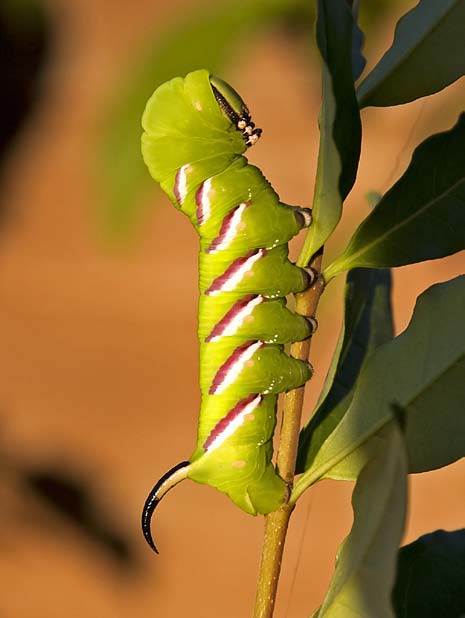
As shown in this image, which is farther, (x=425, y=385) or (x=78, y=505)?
(x=78, y=505)

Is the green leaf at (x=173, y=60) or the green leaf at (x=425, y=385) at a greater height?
the green leaf at (x=173, y=60)

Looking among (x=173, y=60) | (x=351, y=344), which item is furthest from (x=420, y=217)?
(x=173, y=60)

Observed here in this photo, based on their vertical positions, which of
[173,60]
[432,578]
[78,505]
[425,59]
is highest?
[173,60]

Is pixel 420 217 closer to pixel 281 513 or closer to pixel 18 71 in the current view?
pixel 281 513

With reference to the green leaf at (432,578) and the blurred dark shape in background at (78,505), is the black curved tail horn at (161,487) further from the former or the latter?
the blurred dark shape in background at (78,505)

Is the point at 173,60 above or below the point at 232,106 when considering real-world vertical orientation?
above

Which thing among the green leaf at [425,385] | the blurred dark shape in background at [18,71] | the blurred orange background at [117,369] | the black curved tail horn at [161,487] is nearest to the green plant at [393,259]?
the green leaf at [425,385]

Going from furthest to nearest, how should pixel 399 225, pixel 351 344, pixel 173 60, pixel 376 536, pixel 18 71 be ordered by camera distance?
pixel 18 71 < pixel 173 60 < pixel 351 344 < pixel 399 225 < pixel 376 536
